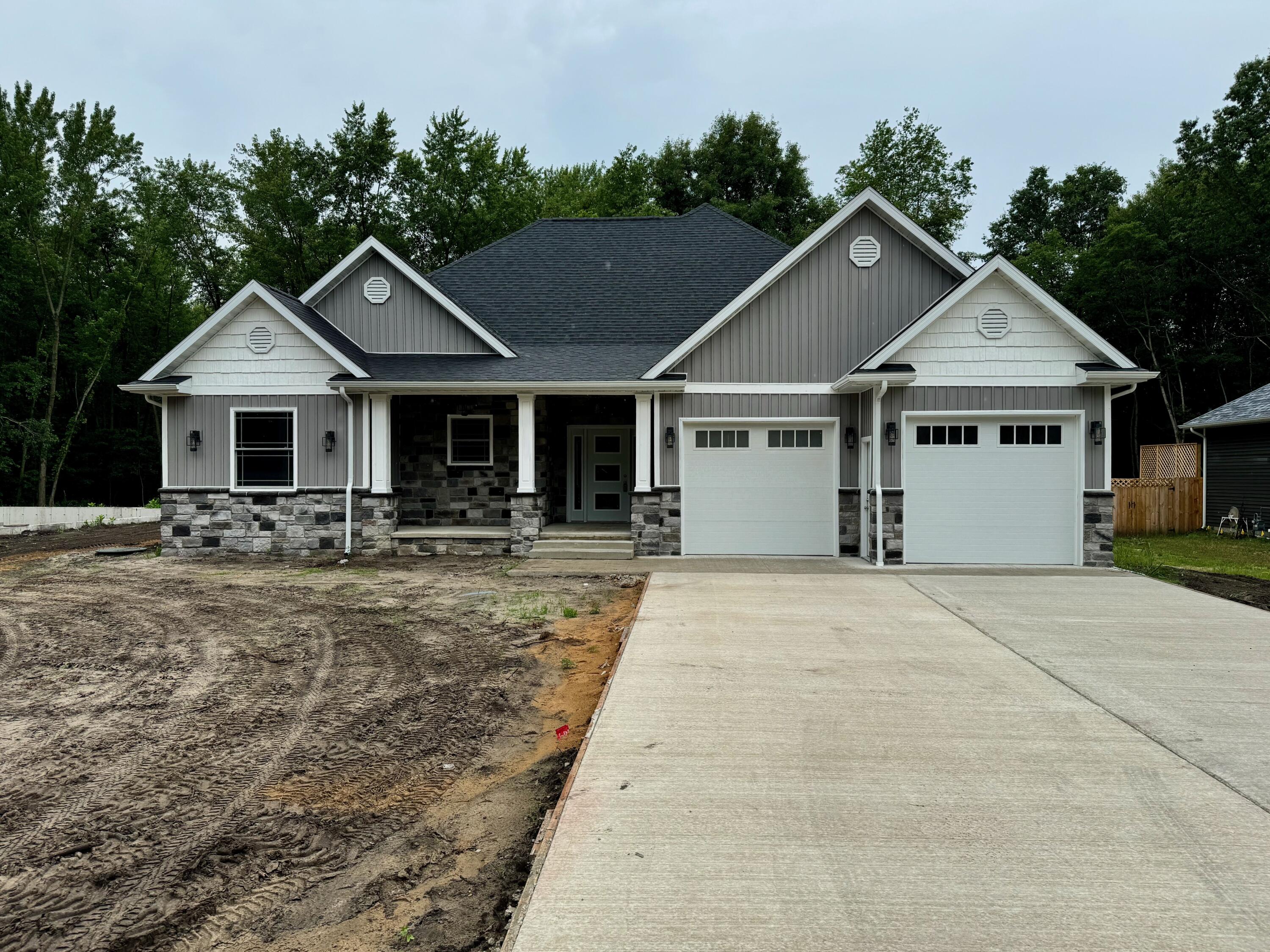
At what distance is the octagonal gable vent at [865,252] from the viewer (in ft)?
41.5

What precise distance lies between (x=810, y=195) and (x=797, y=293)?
2092 centimetres

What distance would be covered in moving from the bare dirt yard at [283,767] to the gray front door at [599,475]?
6.55 metres

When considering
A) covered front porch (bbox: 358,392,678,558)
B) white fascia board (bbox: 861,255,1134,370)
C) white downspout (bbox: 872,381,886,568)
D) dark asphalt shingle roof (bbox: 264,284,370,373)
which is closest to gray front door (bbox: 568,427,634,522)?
covered front porch (bbox: 358,392,678,558)

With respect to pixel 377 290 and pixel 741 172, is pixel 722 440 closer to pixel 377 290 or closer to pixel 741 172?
pixel 377 290

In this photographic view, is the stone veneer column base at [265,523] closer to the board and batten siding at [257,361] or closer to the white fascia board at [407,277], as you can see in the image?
the board and batten siding at [257,361]

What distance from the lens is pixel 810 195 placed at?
31141 millimetres

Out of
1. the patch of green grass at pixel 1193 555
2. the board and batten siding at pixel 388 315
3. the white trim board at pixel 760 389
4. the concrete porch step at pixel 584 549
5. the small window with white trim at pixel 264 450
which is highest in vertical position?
the board and batten siding at pixel 388 315

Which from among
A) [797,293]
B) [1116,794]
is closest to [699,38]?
[797,293]

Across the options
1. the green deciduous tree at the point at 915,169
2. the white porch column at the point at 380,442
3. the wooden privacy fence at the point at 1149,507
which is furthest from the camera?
the green deciduous tree at the point at 915,169

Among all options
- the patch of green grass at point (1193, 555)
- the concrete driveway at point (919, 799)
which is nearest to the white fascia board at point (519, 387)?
the concrete driveway at point (919, 799)

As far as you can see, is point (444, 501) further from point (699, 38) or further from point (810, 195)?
point (810, 195)

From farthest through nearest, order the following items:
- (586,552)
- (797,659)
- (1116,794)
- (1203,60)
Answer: (1203,60) → (586,552) → (797,659) → (1116,794)

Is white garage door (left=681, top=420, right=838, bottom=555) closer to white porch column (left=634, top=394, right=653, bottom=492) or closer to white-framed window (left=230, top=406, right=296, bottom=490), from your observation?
white porch column (left=634, top=394, right=653, bottom=492)

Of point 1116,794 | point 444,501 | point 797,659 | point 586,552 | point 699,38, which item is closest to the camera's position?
point 1116,794
